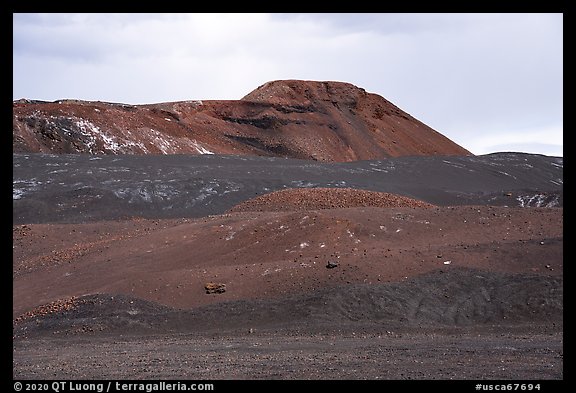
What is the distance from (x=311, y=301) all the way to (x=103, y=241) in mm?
9935

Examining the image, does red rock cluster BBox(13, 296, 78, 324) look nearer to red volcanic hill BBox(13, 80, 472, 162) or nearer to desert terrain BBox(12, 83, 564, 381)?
desert terrain BBox(12, 83, 564, 381)

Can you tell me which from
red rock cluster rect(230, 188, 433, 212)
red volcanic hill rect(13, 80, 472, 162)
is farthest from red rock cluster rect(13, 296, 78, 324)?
red volcanic hill rect(13, 80, 472, 162)

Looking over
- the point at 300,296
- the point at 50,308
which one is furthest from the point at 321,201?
the point at 50,308

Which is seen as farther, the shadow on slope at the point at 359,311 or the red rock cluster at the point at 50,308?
the red rock cluster at the point at 50,308

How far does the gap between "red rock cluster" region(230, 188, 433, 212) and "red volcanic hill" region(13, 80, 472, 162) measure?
86.1 feet

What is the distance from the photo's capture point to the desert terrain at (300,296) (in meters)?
12.9

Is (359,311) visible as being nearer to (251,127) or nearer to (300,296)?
(300,296)

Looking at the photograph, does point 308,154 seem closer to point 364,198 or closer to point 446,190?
point 446,190

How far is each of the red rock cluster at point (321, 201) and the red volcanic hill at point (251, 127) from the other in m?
26.2

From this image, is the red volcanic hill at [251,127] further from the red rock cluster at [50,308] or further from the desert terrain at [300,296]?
the red rock cluster at [50,308]

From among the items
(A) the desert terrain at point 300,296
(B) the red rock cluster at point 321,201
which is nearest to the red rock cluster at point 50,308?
(A) the desert terrain at point 300,296

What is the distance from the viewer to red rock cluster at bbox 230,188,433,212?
94.8ft

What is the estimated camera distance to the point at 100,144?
54.3 m

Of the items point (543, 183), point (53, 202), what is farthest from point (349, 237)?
point (543, 183)
